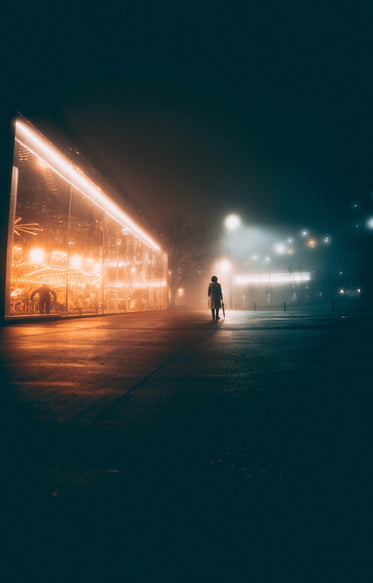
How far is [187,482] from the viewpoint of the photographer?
1.02 meters

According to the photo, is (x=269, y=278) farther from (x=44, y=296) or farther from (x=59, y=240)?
(x=44, y=296)

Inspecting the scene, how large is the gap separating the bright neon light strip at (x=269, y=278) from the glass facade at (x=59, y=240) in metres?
44.5

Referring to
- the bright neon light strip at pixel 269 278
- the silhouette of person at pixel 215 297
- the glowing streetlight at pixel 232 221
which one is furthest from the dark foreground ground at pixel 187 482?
the bright neon light strip at pixel 269 278

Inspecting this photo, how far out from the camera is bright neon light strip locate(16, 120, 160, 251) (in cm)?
1058

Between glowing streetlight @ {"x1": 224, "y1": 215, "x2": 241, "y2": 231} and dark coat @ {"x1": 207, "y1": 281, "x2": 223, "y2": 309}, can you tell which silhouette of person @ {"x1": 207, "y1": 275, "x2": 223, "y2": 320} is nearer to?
dark coat @ {"x1": 207, "y1": 281, "x2": 223, "y2": 309}

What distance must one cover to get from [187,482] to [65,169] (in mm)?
14501

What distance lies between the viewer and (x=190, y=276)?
144 ft

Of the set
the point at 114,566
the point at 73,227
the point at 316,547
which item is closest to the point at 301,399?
the point at 316,547

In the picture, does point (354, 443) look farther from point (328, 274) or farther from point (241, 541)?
point (328, 274)

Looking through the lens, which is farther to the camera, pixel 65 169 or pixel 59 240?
pixel 59 240

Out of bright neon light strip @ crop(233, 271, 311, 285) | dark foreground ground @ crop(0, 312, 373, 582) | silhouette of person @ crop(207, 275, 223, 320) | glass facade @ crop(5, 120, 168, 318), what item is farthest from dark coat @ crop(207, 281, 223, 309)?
bright neon light strip @ crop(233, 271, 311, 285)

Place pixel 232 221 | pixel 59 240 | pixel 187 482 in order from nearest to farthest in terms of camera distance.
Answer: pixel 187 482, pixel 59 240, pixel 232 221

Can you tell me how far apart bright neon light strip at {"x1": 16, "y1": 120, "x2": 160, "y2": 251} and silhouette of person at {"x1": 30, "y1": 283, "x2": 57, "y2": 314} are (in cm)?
513

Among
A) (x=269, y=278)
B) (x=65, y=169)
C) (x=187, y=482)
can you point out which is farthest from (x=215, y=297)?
(x=269, y=278)
